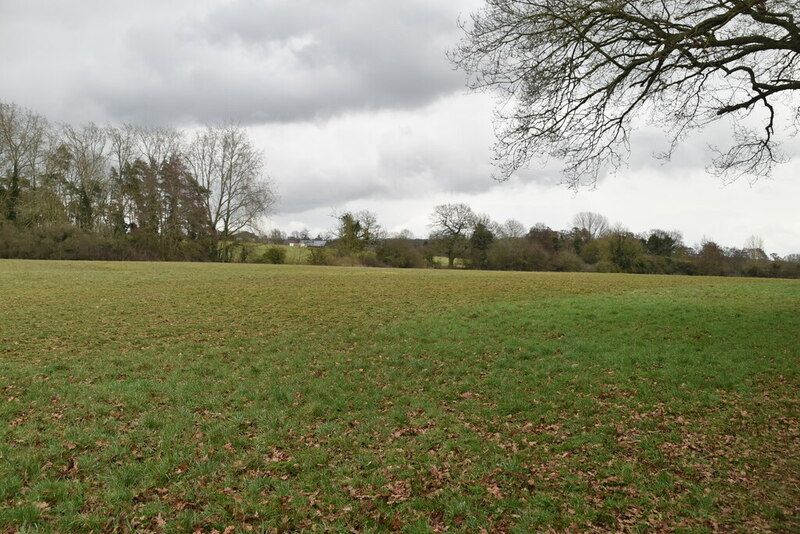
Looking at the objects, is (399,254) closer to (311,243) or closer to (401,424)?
(311,243)

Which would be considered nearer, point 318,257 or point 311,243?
point 318,257

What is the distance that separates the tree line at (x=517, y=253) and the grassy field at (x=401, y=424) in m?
49.8

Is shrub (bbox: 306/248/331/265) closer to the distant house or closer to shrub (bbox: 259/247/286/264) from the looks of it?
shrub (bbox: 259/247/286/264)

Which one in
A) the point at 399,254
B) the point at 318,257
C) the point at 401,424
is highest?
the point at 399,254

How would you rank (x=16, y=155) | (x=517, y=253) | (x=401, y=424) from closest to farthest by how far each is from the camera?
1. (x=401, y=424)
2. (x=16, y=155)
3. (x=517, y=253)

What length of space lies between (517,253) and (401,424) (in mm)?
66595

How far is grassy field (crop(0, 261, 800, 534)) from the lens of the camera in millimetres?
4730

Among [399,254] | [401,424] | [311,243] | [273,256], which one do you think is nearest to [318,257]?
[273,256]

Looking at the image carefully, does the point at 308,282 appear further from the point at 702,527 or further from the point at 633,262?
the point at 633,262

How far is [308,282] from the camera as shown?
91.5ft

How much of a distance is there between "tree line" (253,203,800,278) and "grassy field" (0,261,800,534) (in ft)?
164

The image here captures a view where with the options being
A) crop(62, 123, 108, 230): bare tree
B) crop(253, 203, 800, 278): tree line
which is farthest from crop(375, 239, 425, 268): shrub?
crop(62, 123, 108, 230): bare tree

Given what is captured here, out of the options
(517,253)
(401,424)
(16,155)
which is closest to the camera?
(401,424)

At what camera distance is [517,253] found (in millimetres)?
70562
